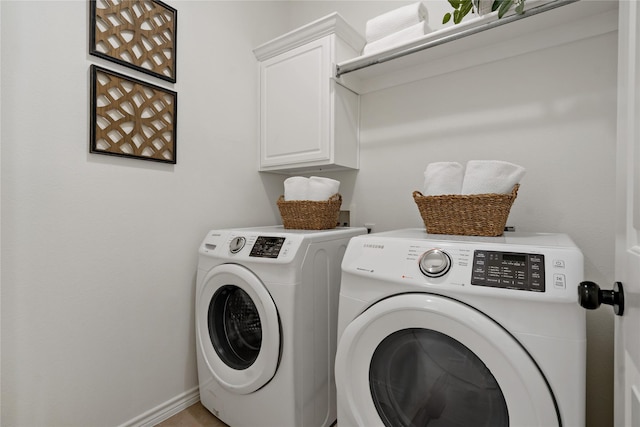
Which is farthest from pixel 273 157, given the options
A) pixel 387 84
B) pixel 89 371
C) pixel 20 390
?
pixel 20 390

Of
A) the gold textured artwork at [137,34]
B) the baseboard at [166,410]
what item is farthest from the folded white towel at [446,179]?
the baseboard at [166,410]

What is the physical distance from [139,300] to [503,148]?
1.81 m

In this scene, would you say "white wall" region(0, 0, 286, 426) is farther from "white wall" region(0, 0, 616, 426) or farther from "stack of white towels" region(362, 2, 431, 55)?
"stack of white towels" region(362, 2, 431, 55)

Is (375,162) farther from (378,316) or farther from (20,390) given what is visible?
(20,390)

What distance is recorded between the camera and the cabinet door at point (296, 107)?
168 cm

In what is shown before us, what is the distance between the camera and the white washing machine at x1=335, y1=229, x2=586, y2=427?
729mm

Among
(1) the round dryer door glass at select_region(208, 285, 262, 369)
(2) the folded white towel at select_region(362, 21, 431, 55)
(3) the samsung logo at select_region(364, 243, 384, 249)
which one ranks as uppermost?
(2) the folded white towel at select_region(362, 21, 431, 55)

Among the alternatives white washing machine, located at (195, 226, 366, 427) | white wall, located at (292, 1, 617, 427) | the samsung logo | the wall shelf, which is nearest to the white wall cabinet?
the wall shelf

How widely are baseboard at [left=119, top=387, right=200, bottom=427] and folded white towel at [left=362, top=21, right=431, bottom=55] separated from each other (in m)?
1.97

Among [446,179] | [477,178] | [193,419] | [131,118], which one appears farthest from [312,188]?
[193,419]

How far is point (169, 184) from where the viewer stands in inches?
60.5

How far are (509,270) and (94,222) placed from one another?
148 centimetres

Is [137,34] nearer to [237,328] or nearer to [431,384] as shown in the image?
[237,328]

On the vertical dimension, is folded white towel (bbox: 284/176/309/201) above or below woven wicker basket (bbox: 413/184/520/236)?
above
